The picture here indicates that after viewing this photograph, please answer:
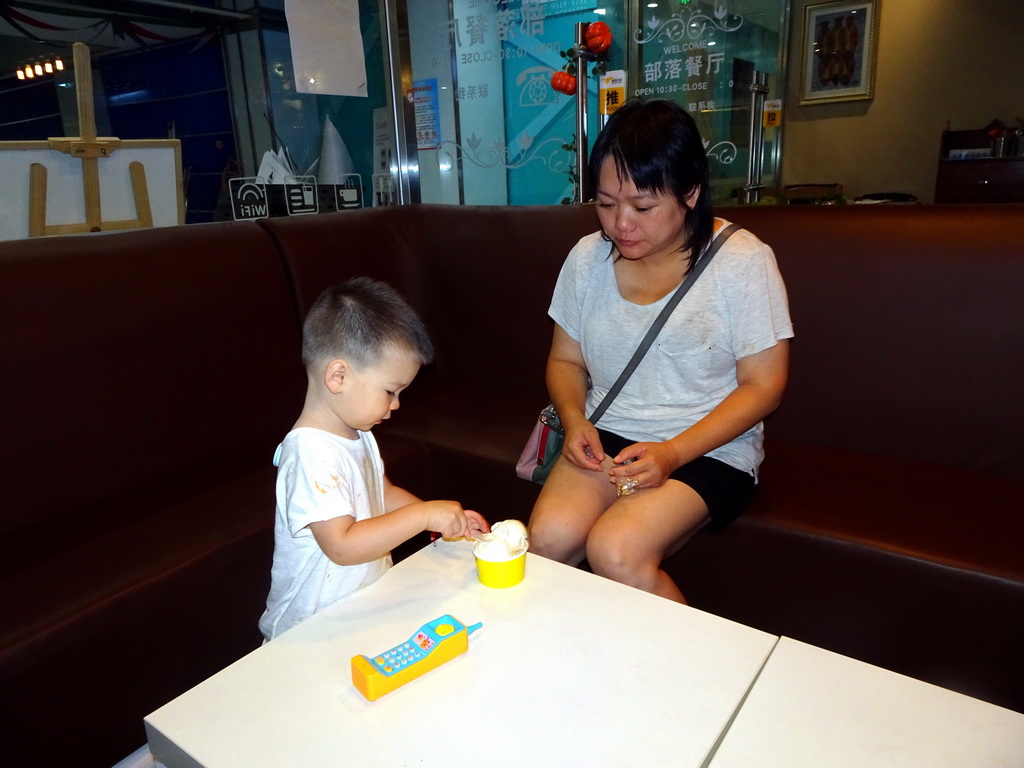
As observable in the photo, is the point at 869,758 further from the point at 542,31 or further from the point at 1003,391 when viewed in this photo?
the point at 542,31

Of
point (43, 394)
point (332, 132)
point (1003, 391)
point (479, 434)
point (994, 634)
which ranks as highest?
point (332, 132)

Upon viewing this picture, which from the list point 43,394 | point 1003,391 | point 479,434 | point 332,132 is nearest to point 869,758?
point 1003,391

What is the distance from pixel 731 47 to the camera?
12.5ft

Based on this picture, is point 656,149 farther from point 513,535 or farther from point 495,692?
point 495,692

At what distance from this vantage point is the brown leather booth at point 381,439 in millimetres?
1231

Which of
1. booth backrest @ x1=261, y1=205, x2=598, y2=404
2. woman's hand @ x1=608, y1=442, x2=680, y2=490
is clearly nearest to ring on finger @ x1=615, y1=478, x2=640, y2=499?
woman's hand @ x1=608, y1=442, x2=680, y2=490

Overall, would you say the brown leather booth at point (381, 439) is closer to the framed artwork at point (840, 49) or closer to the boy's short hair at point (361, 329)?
the boy's short hair at point (361, 329)

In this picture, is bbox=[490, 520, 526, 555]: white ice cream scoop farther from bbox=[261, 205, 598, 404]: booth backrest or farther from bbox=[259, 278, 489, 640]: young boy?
bbox=[261, 205, 598, 404]: booth backrest

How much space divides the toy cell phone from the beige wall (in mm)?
4790

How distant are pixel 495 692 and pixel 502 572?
0.22 m

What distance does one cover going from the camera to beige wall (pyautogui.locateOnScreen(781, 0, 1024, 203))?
4328 millimetres

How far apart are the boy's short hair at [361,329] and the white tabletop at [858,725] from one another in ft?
1.99

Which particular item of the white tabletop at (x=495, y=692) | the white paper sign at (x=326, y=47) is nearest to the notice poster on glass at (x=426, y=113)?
the white paper sign at (x=326, y=47)

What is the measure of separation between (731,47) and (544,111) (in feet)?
3.99
